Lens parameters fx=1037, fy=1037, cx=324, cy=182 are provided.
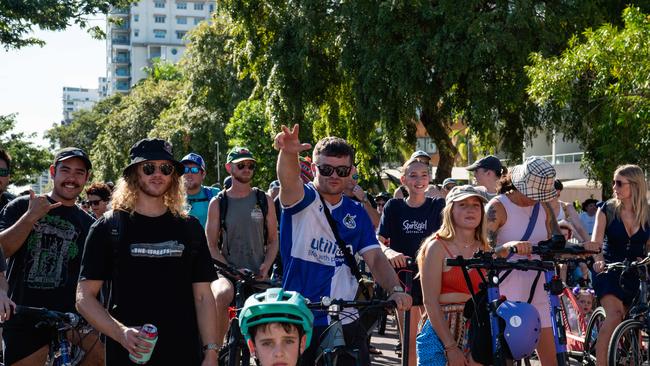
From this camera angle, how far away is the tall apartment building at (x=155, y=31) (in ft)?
559

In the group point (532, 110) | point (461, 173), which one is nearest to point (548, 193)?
point (532, 110)

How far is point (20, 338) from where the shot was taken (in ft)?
20.9

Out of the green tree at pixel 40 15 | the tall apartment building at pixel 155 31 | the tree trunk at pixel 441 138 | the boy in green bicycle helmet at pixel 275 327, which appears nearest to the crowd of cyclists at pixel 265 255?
the boy in green bicycle helmet at pixel 275 327

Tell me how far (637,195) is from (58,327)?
16.3 feet

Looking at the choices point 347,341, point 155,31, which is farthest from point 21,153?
point 155,31

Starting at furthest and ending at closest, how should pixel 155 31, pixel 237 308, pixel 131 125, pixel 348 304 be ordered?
pixel 155 31 < pixel 131 125 < pixel 237 308 < pixel 348 304

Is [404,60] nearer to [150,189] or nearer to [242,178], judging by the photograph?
[242,178]

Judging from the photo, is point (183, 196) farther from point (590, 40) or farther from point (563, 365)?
point (590, 40)

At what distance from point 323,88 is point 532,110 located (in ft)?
18.7

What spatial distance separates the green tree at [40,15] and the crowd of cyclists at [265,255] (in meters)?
11.7

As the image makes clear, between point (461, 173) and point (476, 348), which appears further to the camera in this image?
point (461, 173)

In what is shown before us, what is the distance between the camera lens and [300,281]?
5824mm

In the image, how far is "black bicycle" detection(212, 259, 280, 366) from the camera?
7.64 m

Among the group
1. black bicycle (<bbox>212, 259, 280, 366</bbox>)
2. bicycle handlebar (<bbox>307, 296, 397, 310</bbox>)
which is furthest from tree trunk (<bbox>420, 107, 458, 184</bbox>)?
bicycle handlebar (<bbox>307, 296, 397, 310</bbox>)
